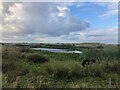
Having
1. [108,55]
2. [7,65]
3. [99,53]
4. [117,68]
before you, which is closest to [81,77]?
[117,68]

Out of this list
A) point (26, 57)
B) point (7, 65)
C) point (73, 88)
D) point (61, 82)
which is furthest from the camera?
point (26, 57)

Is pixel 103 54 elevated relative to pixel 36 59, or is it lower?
elevated

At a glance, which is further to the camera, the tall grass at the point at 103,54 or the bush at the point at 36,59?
the tall grass at the point at 103,54

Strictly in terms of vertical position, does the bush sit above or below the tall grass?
below

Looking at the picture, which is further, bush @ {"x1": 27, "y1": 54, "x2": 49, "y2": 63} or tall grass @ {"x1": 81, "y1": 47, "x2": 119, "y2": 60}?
tall grass @ {"x1": 81, "y1": 47, "x2": 119, "y2": 60}

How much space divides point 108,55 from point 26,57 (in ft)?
20.9

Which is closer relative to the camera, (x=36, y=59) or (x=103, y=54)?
(x=36, y=59)

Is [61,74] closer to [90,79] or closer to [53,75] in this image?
[53,75]

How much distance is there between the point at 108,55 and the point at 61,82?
9.48 m

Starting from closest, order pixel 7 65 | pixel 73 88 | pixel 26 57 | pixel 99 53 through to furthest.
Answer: pixel 73 88 < pixel 7 65 < pixel 26 57 < pixel 99 53

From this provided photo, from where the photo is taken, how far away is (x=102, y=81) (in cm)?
1095

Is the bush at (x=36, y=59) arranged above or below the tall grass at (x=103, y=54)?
below

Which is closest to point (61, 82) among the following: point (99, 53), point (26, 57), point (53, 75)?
point (53, 75)

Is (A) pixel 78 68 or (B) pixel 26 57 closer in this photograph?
(A) pixel 78 68
